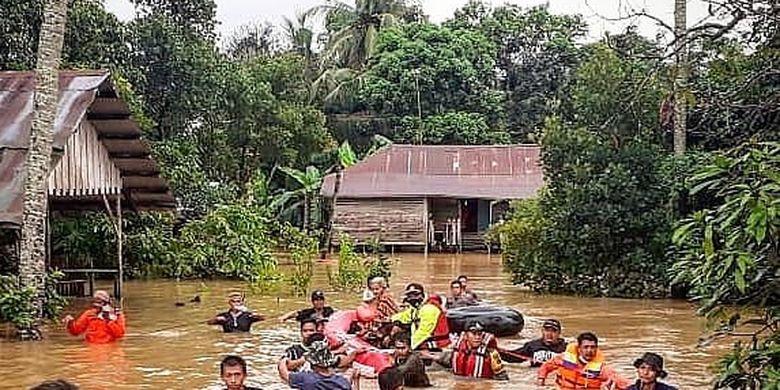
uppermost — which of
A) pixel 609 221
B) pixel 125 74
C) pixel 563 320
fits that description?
pixel 125 74

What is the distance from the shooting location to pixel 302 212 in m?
43.8

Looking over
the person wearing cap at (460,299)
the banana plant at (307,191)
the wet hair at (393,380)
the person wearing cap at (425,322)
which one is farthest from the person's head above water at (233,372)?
the banana plant at (307,191)

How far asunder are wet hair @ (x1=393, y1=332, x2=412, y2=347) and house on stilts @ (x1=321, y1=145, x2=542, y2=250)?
26.5 meters

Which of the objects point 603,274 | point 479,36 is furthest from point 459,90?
point 603,274

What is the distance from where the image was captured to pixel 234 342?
55.5ft

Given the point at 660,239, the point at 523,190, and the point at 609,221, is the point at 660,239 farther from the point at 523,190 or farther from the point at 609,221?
the point at 523,190

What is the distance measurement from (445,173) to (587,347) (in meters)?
30.9

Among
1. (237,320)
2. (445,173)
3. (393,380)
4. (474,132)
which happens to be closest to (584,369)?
(393,380)

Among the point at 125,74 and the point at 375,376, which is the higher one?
the point at 125,74

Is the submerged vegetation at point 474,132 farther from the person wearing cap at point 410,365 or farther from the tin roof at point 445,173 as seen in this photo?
the person wearing cap at point 410,365

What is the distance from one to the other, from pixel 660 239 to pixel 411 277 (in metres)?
7.48

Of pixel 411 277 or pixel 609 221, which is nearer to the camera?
pixel 609 221

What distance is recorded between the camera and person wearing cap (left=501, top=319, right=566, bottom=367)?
14023 millimetres

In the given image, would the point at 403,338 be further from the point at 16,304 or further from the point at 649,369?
the point at 16,304
